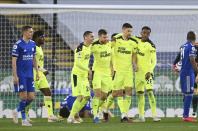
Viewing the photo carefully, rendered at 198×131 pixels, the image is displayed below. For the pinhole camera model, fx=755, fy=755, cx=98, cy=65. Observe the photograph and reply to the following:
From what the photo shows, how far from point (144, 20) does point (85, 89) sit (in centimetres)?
554

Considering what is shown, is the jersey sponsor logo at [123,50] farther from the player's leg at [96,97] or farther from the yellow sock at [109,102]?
the yellow sock at [109,102]

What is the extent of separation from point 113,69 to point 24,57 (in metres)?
2.65

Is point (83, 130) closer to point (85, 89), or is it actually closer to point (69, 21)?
point (85, 89)

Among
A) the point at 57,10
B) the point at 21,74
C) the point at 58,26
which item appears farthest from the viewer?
the point at 58,26

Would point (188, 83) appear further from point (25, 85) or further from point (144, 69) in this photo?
point (25, 85)

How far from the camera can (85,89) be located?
17766 millimetres

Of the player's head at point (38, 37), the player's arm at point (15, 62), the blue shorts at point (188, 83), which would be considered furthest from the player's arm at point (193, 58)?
the player's arm at point (15, 62)

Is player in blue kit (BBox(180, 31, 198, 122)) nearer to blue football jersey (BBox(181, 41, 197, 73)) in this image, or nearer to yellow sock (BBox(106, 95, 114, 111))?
blue football jersey (BBox(181, 41, 197, 73))

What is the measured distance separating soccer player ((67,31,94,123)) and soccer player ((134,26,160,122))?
56.6 inches

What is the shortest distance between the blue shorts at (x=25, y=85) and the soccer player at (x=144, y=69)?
10.3 ft

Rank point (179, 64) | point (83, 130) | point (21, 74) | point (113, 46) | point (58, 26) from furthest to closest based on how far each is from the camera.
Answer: point (58, 26) < point (179, 64) < point (113, 46) < point (21, 74) < point (83, 130)

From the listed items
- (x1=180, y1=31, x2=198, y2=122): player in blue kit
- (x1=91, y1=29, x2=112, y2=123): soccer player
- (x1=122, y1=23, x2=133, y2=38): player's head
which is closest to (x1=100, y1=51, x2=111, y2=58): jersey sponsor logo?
(x1=91, y1=29, x2=112, y2=123): soccer player

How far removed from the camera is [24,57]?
16906mm

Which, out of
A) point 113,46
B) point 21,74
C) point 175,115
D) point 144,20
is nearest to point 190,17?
point 144,20
